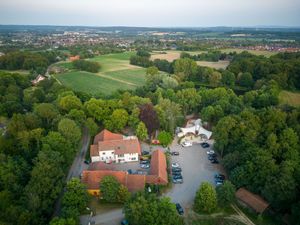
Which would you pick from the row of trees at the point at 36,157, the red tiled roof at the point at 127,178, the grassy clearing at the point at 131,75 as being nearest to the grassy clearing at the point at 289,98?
the grassy clearing at the point at 131,75

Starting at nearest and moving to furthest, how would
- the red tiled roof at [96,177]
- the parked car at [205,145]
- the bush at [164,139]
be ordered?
the red tiled roof at [96,177], the bush at [164,139], the parked car at [205,145]

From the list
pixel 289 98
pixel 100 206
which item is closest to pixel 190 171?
pixel 100 206

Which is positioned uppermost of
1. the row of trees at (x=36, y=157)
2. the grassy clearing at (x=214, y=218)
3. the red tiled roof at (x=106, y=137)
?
the row of trees at (x=36, y=157)

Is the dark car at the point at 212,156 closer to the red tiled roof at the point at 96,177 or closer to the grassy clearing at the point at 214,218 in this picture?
the grassy clearing at the point at 214,218

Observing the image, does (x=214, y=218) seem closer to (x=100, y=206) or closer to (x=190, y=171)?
(x=190, y=171)

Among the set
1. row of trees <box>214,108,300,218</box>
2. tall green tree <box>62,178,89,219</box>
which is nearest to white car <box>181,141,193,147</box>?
row of trees <box>214,108,300,218</box>
